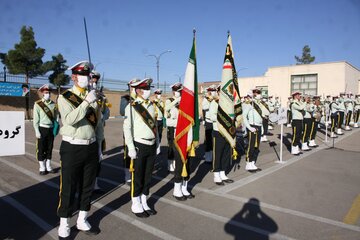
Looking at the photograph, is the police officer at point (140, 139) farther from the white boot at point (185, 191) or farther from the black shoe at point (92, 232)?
the white boot at point (185, 191)

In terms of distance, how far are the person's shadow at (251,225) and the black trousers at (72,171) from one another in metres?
2.15

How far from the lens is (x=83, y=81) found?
13.0ft

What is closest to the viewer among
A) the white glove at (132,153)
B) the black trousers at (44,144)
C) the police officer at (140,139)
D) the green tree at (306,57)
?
the white glove at (132,153)

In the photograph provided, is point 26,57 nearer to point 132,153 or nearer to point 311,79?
point 132,153

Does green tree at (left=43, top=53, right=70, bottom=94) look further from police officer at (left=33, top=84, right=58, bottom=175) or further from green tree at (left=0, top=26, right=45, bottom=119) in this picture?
police officer at (left=33, top=84, right=58, bottom=175)

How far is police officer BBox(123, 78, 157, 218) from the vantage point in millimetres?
4656

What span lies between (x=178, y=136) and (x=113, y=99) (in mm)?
29624

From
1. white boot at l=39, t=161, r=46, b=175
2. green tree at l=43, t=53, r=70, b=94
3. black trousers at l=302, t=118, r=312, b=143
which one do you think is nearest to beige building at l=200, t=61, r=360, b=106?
green tree at l=43, t=53, r=70, b=94

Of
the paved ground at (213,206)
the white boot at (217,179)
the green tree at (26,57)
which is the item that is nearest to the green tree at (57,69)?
the green tree at (26,57)

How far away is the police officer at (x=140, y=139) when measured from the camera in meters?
4.66

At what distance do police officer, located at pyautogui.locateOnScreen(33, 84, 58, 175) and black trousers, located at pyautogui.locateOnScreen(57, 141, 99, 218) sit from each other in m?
3.67

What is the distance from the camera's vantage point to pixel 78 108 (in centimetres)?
367

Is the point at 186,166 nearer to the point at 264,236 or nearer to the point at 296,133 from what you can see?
the point at 264,236

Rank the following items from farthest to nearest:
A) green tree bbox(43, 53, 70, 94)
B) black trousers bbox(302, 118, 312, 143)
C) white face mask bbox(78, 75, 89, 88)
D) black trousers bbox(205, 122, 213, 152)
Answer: green tree bbox(43, 53, 70, 94)
black trousers bbox(302, 118, 312, 143)
black trousers bbox(205, 122, 213, 152)
white face mask bbox(78, 75, 89, 88)
